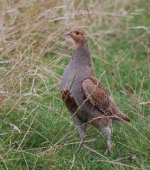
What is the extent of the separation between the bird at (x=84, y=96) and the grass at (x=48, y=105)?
4.1 inches

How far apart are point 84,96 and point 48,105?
2.73ft

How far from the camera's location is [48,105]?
17.7 ft

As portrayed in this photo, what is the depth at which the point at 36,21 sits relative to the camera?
19.2 feet

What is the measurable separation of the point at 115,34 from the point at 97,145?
2.90m

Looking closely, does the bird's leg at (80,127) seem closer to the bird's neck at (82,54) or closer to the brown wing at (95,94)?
the brown wing at (95,94)

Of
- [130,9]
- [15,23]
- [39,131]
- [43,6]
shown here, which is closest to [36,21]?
[15,23]

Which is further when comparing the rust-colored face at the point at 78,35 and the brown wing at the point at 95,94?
the rust-colored face at the point at 78,35

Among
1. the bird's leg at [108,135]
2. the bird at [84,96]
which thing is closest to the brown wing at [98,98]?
the bird at [84,96]

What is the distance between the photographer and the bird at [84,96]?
4602 millimetres

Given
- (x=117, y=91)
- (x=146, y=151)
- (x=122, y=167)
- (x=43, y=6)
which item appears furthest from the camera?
(x=43, y=6)

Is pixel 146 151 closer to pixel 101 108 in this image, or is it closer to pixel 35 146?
pixel 101 108

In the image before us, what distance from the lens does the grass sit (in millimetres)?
4512

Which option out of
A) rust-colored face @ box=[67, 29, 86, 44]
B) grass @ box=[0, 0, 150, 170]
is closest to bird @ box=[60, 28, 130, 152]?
rust-colored face @ box=[67, 29, 86, 44]

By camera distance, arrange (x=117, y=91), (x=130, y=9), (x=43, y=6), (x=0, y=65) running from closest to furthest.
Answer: (x=0, y=65)
(x=117, y=91)
(x=43, y=6)
(x=130, y=9)
